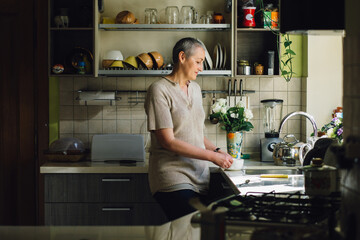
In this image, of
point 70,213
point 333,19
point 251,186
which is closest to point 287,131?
point 251,186

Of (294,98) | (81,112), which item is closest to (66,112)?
(81,112)

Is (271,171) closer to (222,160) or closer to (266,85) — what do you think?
(222,160)

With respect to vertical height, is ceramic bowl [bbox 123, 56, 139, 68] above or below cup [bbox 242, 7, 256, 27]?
below

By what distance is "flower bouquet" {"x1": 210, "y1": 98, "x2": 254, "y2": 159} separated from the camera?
365 centimetres

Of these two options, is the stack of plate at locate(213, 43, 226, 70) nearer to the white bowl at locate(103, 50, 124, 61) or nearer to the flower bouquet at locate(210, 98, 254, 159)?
the flower bouquet at locate(210, 98, 254, 159)

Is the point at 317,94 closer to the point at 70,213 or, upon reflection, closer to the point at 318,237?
the point at 70,213

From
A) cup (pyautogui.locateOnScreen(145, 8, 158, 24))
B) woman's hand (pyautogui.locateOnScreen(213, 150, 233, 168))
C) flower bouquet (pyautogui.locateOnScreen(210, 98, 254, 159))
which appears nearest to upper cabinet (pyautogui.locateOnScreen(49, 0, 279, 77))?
cup (pyautogui.locateOnScreen(145, 8, 158, 24))

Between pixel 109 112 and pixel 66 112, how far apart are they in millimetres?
341

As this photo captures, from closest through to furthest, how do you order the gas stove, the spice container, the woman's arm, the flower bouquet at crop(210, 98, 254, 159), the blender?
the gas stove
the spice container
the woman's arm
the flower bouquet at crop(210, 98, 254, 159)
the blender

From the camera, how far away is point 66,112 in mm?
4121

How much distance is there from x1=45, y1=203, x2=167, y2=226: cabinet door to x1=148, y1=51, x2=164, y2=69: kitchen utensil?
3.41 feet

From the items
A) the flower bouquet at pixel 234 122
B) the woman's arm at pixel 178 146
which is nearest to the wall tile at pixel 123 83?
the flower bouquet at pixel 234 122

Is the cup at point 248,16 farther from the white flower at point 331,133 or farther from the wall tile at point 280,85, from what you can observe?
the white flower at point 331,133

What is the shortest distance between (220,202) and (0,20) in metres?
3.03
